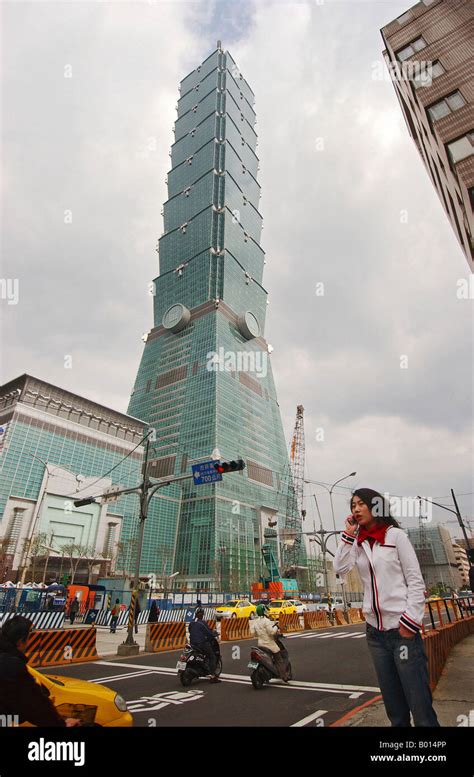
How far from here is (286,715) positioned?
6.31 metres

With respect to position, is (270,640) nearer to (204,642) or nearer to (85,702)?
(204,642)

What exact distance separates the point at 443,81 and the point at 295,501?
328ft

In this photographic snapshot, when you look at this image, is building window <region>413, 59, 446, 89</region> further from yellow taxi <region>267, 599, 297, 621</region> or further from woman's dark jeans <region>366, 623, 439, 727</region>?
yellow taxi <region>267, 599, 297, 621</region>

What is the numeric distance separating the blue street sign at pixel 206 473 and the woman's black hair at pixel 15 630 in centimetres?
1242

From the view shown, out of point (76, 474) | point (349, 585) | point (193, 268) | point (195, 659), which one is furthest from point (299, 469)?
point (195, 659)

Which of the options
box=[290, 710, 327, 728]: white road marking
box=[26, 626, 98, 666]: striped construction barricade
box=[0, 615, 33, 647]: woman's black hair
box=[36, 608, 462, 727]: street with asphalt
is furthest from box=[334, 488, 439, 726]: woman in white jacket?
box=[26, 626, 98, 666]: striped construction barricade

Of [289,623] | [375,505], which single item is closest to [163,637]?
[289,623]

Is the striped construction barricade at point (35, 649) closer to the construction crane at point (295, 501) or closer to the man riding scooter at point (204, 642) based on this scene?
the man riding scooter at point (204, 642)

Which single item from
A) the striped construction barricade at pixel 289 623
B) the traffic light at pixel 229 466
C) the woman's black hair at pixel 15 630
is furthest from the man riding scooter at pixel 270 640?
the striped construction barricade at pixel 289 623

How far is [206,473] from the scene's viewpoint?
16562mm

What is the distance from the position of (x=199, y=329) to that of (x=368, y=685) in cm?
11274

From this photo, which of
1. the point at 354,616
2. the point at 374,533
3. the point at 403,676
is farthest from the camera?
the point at 354,616

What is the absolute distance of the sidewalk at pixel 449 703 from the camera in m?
5.14
